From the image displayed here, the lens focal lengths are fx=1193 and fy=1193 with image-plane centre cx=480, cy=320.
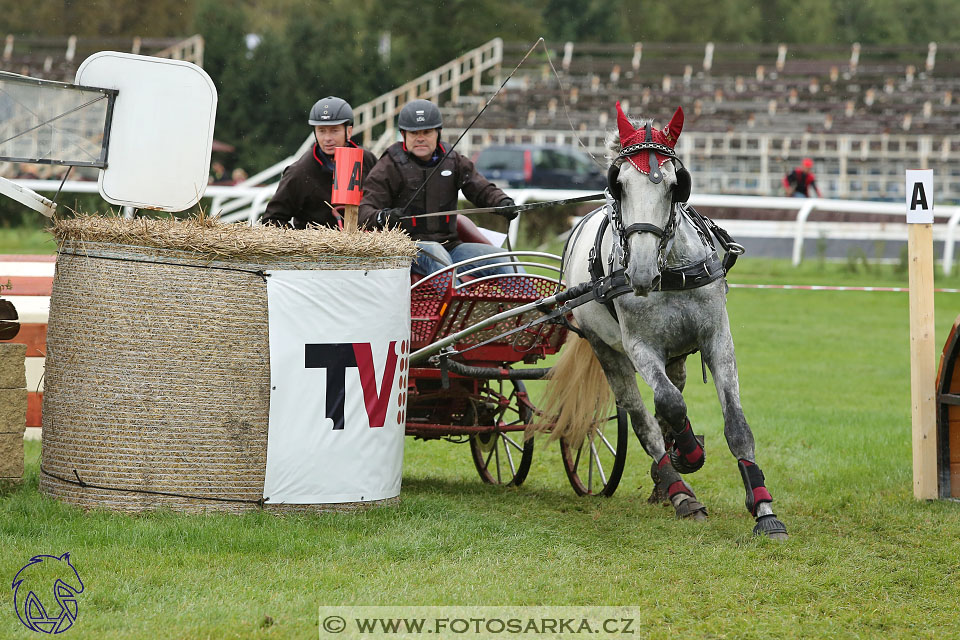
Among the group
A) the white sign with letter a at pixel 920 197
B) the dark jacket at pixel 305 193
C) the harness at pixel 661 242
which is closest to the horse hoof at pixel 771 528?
the harness at pixel 661 242

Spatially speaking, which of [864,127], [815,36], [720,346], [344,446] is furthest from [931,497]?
[815,36]

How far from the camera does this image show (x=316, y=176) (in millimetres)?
7285

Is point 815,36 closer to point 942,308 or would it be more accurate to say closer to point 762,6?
point 762,6

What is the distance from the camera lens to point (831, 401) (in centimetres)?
1037

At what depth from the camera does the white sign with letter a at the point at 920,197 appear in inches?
250

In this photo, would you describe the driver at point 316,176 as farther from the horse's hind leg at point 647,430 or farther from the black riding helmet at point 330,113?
the horse's hind leg at point 647,430

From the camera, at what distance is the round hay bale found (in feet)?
16.9

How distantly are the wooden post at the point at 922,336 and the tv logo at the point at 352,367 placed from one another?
287 cm

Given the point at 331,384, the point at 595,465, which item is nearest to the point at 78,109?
the point at 331,384

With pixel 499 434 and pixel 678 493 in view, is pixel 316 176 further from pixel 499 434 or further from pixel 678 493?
pixel 678 493

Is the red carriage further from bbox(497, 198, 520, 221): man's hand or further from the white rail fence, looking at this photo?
the white rail fence

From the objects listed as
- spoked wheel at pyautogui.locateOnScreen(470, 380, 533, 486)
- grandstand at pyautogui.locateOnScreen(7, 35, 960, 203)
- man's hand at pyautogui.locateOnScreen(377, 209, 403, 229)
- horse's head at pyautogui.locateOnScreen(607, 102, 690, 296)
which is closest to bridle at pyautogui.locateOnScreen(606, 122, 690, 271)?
horse's head at pyautogui.locateOnScreen(607, 102, 690, 296)

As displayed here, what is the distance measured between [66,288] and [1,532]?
3.60ft

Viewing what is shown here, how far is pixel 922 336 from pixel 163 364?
13.1ft
